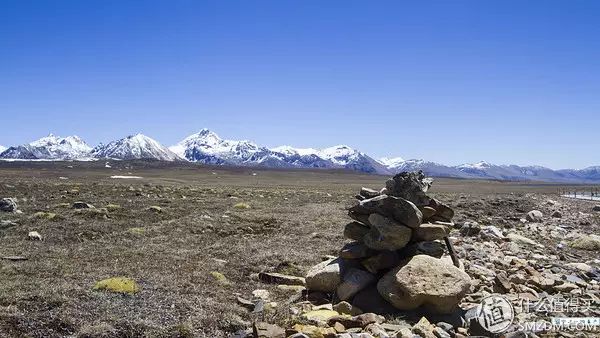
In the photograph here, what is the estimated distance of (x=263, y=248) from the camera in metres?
21.3

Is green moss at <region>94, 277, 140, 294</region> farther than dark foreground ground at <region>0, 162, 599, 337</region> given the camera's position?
Yes

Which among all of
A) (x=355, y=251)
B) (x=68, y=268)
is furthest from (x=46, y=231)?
(x=355, y=251)

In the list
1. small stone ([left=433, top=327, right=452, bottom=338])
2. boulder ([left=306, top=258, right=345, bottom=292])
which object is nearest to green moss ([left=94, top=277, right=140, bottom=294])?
boulder ([left=306, top=258, right=345, bottom=292])

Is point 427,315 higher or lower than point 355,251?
lower

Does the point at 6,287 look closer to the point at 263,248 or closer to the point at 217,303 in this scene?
Result: the point at 217,303

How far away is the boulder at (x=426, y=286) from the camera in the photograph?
1220cm

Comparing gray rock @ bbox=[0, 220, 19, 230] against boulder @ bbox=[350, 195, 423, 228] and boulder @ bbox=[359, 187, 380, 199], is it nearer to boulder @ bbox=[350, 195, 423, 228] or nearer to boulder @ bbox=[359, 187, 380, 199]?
boulder @ bbox=[359, 187, 380, 199]

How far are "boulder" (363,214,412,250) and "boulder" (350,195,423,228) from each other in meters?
0.21

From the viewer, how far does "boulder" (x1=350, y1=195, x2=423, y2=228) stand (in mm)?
14664

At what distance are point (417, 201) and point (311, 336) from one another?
710cm

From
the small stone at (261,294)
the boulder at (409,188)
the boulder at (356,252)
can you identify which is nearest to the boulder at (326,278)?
the boulder at (356,252)

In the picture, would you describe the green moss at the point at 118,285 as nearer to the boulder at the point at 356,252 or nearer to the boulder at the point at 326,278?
the boulder at the point at 326,278

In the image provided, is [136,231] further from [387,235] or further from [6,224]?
[387,235]

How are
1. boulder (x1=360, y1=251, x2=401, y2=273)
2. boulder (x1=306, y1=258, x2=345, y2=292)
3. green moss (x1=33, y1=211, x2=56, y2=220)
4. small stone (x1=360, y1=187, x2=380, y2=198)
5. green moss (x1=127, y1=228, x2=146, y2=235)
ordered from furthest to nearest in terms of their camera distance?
green moss (x1=33, y1=211, x2=56, y2=220), green moss (x1=127, y1=228, x2=146, y2=235), small stone (x1=360, y1=187, x2=380, y2=198), boulder (x1=306, y1=258, x2=345, y2=292), boulder (x1=360, y1=251, x2=401, y2=273)
